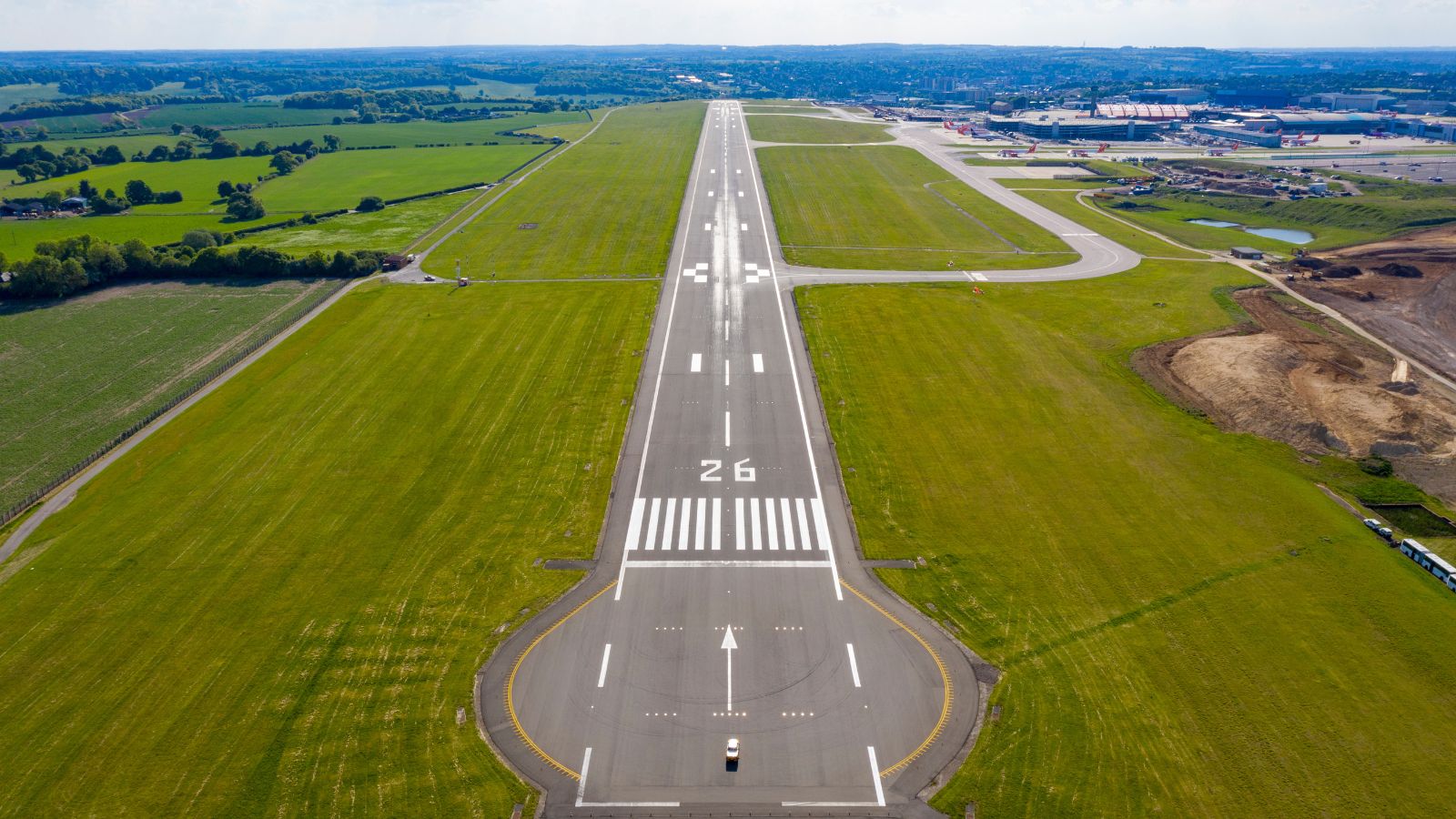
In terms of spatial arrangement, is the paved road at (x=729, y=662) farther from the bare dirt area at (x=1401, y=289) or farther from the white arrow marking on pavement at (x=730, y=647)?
the bare dirt area at (x=1401, y=289)

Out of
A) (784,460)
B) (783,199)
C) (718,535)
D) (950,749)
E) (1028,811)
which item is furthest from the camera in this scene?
(783,199)

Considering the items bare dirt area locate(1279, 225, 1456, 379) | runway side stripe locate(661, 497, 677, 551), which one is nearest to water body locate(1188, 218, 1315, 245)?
bare dirt area locate(1279, 225, 1456, 379)

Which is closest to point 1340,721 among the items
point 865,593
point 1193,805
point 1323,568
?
point 1193,805

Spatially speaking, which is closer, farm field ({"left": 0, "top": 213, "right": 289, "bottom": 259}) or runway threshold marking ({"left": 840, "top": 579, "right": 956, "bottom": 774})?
runway threshold marking ({"left": 840, "top": 579, "right": 956, "bottom": 774})

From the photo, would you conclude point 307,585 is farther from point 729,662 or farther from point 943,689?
point 943,689

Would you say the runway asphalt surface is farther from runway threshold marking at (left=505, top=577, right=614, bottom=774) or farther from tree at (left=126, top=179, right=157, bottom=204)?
tree at (left=126, top=179, right=157, bottom=204)

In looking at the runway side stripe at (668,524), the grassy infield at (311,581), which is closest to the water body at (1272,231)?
the grassy infield at (311,581)

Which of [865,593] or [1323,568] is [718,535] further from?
[1323,568]
